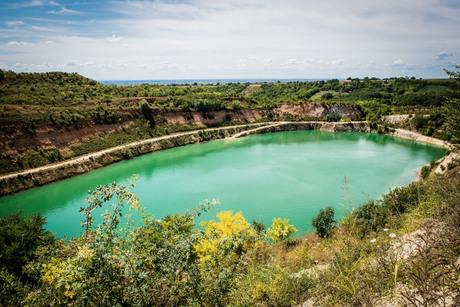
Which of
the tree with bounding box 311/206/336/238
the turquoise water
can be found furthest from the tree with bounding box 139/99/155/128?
the tree with bounding box 311/206/336/238

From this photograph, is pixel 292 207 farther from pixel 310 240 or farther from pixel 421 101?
pixel 421 101

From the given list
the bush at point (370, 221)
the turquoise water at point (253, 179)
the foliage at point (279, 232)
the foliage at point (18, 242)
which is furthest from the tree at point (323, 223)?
the foliage at point (18, 242)

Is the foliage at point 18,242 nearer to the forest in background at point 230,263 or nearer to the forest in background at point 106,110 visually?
the forest in background at point 230,263

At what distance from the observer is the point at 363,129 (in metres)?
52.2

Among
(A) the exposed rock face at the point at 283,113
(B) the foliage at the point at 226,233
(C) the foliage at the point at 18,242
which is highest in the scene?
(A) the exposed rock face at the point at 283,113

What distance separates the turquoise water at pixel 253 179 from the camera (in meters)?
20.2

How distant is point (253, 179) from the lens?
26578 mm

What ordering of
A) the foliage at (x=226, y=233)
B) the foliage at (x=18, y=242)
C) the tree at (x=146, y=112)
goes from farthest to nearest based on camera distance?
the tree at (x=146, y=112) → the foliage at (x=18, y=242) → the foliage at (x=226, y=233)

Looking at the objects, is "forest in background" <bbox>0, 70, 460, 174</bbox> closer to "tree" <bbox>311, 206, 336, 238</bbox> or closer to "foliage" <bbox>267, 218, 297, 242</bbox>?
"tree" <bbox>311, 206, 336, 238</bbox>

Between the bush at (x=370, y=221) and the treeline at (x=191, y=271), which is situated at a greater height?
the treeline at (x=191, y=271)

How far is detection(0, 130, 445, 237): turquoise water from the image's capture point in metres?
20.2

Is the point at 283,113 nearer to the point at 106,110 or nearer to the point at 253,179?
the point at 253,179

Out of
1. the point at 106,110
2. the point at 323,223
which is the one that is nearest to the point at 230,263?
the point at 323,223

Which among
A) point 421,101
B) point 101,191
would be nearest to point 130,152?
point 101,191
